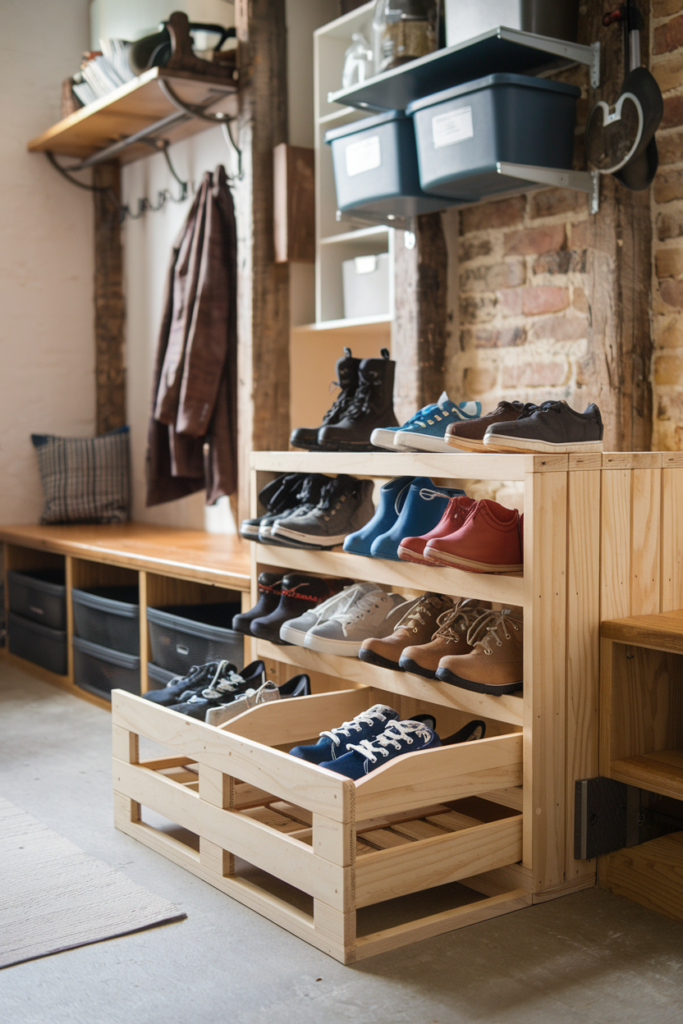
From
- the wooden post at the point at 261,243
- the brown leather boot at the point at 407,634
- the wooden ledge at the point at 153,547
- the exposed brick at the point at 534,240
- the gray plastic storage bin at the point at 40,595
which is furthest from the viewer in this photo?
the gray plastic storage bin at the point at 40,595

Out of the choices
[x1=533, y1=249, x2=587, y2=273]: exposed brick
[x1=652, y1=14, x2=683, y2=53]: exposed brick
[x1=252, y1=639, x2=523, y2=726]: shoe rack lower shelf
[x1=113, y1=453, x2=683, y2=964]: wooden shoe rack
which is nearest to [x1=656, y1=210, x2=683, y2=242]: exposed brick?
[x1=533, y1=249, x2=587, y2=273]: exposed brick

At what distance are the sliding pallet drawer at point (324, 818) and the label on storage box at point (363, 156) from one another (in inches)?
58.9

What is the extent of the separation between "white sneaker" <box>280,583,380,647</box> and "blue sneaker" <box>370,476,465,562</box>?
0.21m

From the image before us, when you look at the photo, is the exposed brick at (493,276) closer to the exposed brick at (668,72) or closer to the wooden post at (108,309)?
the exposed brick at (668,72)

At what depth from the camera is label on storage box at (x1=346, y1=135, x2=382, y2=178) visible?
287cm

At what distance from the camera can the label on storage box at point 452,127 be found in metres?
2.54

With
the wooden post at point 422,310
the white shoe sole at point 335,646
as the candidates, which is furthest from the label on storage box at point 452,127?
the white shoe sole at point 335,646

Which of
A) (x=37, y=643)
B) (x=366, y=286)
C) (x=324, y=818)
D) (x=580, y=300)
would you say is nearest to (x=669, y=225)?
(x=580, y=300)

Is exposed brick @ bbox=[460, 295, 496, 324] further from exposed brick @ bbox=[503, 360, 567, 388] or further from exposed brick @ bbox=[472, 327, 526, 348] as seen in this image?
exposed brick @ bbox=[503, 360, 567, 388]

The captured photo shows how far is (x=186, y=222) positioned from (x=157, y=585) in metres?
1.55

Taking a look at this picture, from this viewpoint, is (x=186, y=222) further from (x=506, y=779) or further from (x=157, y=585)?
(x=506, y=779)

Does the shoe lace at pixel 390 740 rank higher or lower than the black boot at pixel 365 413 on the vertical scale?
lower

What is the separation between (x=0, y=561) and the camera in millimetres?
4617

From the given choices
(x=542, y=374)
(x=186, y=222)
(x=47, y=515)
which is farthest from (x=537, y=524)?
(x=47, y=515)
